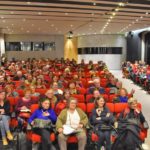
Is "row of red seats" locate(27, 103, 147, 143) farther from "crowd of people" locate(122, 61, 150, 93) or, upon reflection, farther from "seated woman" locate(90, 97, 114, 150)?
"crowd of people" locate(122, 61, 150, 93)

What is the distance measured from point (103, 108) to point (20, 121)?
1.50 metres

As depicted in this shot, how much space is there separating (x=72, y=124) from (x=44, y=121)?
466mm

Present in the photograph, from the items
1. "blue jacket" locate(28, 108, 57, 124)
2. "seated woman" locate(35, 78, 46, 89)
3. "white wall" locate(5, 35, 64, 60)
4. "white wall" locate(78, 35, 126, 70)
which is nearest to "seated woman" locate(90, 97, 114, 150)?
"blue jacket" locate(28, 108, 57, 124)

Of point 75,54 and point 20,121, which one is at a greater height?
point 75,54

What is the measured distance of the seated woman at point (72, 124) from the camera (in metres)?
4.39

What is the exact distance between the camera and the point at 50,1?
8.79m

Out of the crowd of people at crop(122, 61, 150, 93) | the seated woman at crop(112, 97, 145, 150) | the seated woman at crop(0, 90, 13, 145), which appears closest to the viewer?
the seated woman at crop(112, 97, 145, 150)

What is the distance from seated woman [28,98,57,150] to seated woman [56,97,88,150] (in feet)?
0.54

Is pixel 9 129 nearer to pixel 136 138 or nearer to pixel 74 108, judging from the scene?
pixel 74 108

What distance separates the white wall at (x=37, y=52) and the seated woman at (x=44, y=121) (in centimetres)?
1905

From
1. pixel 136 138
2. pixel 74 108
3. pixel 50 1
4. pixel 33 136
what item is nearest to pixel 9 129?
pixel 33 136

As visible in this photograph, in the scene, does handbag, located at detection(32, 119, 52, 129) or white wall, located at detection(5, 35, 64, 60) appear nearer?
handbag, located at detection(32, 119, 52, 129)

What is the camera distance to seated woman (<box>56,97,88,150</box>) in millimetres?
4395

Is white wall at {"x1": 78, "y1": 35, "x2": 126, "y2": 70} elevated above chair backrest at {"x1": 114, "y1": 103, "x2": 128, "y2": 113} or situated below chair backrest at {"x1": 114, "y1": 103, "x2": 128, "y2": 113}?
above
